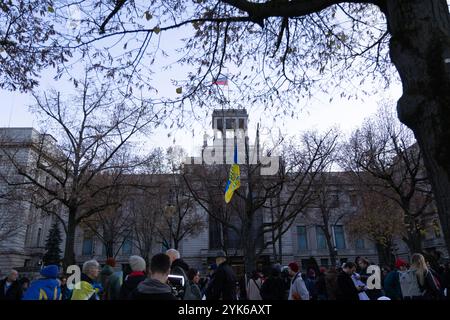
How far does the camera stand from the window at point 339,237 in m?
46.9

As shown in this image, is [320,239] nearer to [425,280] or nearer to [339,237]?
[339,237]

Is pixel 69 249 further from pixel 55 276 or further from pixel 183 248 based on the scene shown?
pixel 183 248

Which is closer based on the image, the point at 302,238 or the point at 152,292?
the point at 152,292

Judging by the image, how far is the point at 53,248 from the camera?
41000 millimetres

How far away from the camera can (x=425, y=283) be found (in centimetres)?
746

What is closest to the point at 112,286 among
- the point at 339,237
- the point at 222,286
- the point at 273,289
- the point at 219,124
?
the point at 222,286

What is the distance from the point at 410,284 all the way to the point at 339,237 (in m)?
41.8

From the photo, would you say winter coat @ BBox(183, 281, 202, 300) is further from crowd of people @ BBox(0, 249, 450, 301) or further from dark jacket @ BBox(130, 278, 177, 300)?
dark jacket @ BBox(130, 278, 177, 300)

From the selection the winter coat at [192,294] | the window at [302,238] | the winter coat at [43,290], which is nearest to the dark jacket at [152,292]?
the winter coat at [192,294]

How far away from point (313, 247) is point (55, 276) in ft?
146

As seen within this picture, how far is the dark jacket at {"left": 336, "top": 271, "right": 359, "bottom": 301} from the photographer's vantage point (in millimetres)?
6918

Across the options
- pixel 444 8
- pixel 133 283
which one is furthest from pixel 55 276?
pixel 444 8

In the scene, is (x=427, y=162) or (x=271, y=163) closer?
(x=427, y=162)

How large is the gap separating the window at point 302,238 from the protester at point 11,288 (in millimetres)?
40930
